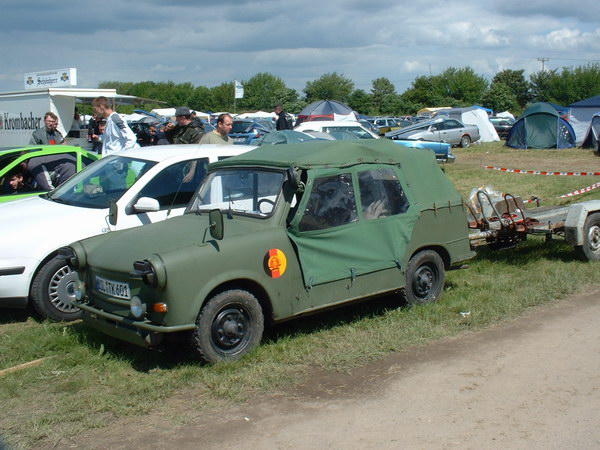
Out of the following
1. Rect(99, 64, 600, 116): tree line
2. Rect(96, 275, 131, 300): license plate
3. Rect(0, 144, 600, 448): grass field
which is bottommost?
Rect(0, 144, 600, 448): grass field

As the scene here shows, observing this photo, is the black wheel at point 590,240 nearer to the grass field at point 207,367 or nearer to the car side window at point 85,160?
the grass field at point 207,367

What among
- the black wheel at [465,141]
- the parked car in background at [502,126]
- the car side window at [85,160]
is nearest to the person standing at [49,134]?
the car side window at [85,160]

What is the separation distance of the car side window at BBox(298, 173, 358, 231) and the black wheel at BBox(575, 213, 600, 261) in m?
4.12

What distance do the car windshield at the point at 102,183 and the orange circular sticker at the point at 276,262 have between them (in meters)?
2.54

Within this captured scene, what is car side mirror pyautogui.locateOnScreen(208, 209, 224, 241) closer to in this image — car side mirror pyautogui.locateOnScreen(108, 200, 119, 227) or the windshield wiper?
car side mirror pyautogui.locateOnScreen(108, 200, 119, 227)

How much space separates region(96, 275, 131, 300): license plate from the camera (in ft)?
18.4

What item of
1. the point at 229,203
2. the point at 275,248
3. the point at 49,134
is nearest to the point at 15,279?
the point at 229,203

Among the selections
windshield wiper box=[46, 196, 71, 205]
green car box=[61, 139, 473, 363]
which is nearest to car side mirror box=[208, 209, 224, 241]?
green car box=[61, 139, 473, 363]

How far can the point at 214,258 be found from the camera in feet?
18.2

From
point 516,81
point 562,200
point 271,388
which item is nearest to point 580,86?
point 516,81

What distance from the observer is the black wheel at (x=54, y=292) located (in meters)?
7.04

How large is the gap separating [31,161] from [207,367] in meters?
5.31

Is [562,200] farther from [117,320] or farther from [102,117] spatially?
[117,320]

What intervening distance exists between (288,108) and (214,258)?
78.5 metres
